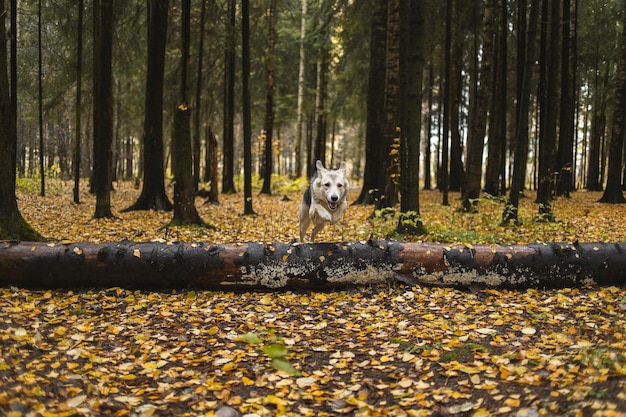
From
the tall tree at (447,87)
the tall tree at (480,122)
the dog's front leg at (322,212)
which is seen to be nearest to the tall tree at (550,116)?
the tall tree at (480,122)

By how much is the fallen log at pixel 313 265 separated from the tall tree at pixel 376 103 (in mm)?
8737

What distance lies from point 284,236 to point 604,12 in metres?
19.3

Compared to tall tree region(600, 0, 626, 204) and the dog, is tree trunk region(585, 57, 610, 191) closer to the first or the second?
tall tree region(600, 0, 626, 204)

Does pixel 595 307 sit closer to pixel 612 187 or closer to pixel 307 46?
pixel 612 187

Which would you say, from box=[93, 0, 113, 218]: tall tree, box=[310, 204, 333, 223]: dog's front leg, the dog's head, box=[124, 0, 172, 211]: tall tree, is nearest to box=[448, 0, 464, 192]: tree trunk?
box=[124, 0, 172, 211]: tall tree

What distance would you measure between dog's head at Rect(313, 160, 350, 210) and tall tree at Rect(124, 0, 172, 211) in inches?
368

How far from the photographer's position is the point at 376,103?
1644cm

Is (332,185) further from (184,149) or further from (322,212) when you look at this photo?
(184,149)

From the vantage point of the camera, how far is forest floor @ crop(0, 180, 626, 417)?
3.36m

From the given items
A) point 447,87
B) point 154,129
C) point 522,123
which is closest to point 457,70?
point 447,87

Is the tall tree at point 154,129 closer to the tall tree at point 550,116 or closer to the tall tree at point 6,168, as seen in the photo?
the tall tree at point 6,168

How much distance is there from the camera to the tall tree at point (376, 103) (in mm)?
15484

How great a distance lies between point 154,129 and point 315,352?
40.2 ft

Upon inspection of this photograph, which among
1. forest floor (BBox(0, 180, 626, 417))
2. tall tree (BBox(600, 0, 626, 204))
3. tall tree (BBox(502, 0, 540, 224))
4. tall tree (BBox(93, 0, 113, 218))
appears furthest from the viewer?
tall tree (BBox(600, 0, 626, 204))
